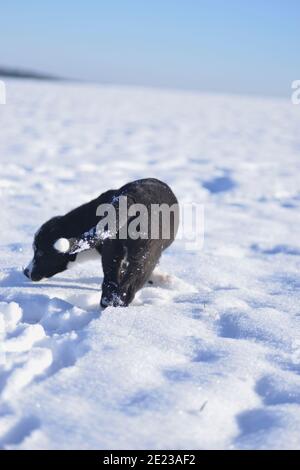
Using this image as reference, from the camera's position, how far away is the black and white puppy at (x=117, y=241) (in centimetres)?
354

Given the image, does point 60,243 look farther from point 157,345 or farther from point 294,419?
point 294,419

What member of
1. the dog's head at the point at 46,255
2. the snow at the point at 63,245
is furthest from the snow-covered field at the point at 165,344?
the snow at the point at 63,245

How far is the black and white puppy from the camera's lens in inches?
139

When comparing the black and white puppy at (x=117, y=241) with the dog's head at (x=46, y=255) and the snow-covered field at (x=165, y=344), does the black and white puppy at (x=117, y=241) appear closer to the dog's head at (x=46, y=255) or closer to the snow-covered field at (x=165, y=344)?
the dog's head at (x=46, y=255)

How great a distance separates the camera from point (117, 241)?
355cm

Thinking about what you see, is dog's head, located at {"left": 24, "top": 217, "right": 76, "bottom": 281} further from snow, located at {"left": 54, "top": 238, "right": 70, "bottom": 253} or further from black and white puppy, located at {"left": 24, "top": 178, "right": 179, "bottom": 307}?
snow, located at {"left": 54, "top": 238, "right": 70, "bottom": 253}

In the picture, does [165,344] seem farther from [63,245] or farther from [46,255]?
[46,255]

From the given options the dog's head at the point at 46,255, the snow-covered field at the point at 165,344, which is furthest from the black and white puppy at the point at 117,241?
the snow-covered field at the point at 165,344

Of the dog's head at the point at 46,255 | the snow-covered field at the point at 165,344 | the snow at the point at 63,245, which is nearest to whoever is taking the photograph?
the snow-covered field at the point at 165,344

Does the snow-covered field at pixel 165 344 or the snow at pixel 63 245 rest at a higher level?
the snow at pixel 63 245

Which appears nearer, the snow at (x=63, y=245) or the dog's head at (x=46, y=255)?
the snow at (x=63, y=245)

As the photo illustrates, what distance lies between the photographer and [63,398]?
8.14 ft

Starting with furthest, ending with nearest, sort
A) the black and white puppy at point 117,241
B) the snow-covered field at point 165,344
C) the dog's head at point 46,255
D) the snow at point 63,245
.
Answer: the dog's head at point 46,255, the black and white puppy at point 117,241, the snow at point 63,245, the snow-covered field at point 165,344

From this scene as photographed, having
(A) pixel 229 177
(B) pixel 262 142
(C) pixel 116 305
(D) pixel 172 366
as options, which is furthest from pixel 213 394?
(B) pixel 262 142
